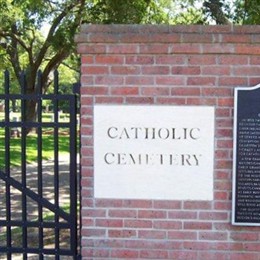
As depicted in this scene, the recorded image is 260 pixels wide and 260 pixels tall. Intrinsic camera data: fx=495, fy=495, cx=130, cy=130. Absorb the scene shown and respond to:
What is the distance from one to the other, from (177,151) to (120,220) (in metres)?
0.74

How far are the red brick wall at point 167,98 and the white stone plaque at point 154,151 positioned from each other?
2.4 inches

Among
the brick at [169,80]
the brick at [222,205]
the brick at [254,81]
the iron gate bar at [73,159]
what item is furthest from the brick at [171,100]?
the brick at [222,205]

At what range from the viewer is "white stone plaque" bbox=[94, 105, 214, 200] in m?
3.98

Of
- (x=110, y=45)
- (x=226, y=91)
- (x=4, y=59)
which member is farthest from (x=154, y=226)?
(x=4, y=59)

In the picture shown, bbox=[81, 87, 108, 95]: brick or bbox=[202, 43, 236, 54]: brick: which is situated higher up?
bbox=[202, 43, 236, 54]: brick

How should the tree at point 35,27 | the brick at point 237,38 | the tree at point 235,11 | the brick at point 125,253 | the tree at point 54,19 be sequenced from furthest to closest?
the tree at point 35,27 < the tree at point 54,19 < the tree at point 235,11 < the brick at point 125,253 < the brick at point 237,38

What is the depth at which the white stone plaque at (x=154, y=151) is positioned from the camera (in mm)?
3980

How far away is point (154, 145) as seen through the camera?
4.02 m

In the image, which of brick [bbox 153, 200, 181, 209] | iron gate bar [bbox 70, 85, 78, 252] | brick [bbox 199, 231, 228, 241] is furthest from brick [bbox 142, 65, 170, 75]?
brick [bbox 199, 231, 228, 241]

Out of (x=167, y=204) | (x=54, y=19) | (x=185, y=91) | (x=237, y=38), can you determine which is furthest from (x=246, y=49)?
(x=54, y=19)

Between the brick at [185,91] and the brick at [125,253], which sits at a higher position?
the brick at [185,91]

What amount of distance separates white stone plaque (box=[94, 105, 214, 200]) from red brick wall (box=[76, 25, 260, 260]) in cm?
6

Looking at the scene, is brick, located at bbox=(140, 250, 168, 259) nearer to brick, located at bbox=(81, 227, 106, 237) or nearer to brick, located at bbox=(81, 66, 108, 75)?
brick, located at bbox=(81, 227, 106, 237)

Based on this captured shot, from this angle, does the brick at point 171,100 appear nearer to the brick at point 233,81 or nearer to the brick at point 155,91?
the brick at point 155,91
